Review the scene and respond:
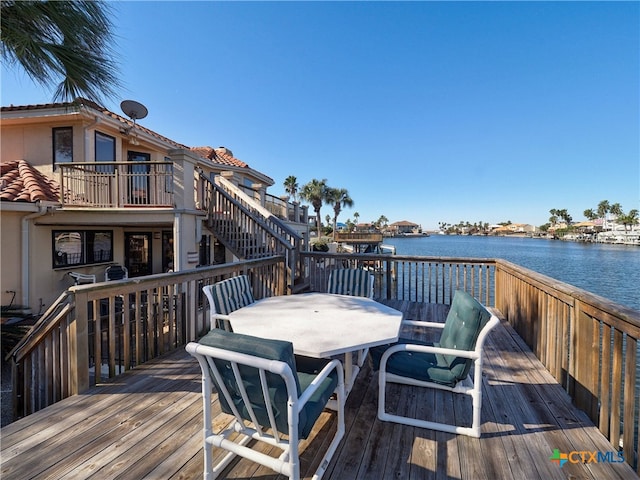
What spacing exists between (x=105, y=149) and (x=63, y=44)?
23.8 ft

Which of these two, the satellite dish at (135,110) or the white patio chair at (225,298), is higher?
the satellite dish at (135,110)

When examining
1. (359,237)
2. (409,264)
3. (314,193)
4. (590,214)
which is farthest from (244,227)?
(590,214)

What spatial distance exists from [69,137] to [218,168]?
14.4 ft

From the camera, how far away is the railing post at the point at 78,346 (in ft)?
7.23

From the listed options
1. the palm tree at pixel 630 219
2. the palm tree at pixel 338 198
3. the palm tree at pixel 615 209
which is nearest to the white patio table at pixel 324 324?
the palm tree at pixel 338 198

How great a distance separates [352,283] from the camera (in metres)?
3.69

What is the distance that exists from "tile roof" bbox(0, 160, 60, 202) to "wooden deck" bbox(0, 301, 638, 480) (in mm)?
6618

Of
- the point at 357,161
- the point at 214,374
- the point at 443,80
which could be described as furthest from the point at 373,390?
the point at 357,161

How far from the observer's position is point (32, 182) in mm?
6984

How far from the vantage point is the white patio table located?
5.95 ft

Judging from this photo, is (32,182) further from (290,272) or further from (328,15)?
(328,15)

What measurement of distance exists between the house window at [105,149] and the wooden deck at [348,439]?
7.53m

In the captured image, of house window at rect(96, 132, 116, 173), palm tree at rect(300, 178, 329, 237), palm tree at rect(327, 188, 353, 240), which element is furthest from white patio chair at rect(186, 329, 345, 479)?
palm tree at rect(327, 188, 353, 240)

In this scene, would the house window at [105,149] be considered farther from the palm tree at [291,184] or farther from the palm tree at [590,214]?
the palm tree at [590,214]
